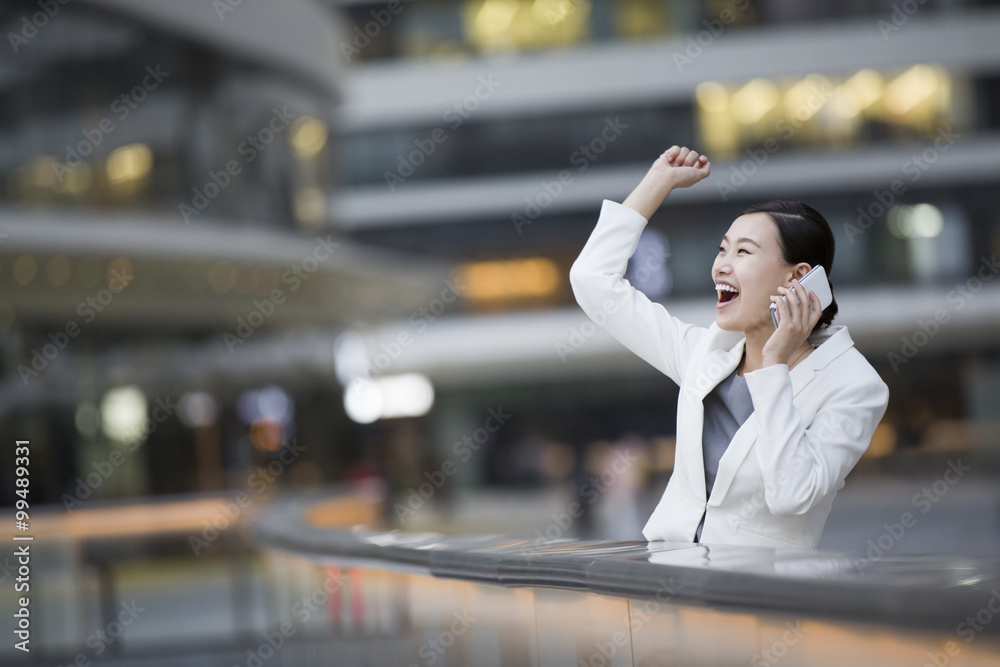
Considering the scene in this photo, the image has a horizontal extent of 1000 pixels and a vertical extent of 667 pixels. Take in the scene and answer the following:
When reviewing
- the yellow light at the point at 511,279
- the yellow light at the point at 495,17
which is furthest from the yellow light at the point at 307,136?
the yellow light at the point at 495,17

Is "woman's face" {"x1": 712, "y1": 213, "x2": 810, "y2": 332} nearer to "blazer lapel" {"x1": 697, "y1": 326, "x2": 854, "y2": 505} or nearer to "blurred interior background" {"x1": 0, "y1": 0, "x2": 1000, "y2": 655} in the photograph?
"blazer lapel" {"x1": 697, "y1": 326, "x2": 854, "y2": 505}

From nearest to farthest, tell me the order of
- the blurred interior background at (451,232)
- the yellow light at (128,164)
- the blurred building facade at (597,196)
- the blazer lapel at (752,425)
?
1. the blazer lapel at (752,425)
2. the yellow light at (128,164)
3. the blurred interior background at (451,232)
4. the blurred building facade at (597,196)

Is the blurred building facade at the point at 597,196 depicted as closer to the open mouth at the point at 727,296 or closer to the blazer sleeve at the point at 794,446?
the open mouth at the point at 727,296

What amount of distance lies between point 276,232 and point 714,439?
18883 mm

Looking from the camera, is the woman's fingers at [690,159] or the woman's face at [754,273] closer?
the woman's face at [754,273]

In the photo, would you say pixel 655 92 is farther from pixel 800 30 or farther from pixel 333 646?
pixel 333 646

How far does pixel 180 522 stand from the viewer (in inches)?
369

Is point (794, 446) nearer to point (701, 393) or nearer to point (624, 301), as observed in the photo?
point (701, 393)

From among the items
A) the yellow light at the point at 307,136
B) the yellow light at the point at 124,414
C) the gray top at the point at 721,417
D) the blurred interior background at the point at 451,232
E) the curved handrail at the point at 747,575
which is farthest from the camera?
the yellow light at the point at 307,136

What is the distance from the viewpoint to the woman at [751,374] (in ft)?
7.04

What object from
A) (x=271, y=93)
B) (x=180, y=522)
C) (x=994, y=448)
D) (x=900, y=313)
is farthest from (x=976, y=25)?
(x=180, y=522)

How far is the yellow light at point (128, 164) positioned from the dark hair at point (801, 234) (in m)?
16.2

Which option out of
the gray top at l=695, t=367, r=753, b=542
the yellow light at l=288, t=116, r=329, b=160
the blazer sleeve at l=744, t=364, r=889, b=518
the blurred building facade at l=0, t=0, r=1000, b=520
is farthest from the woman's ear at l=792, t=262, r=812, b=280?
the blurred building facade at l=0, t=0, r=1000, b=520

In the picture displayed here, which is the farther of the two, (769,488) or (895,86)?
(895,86)
